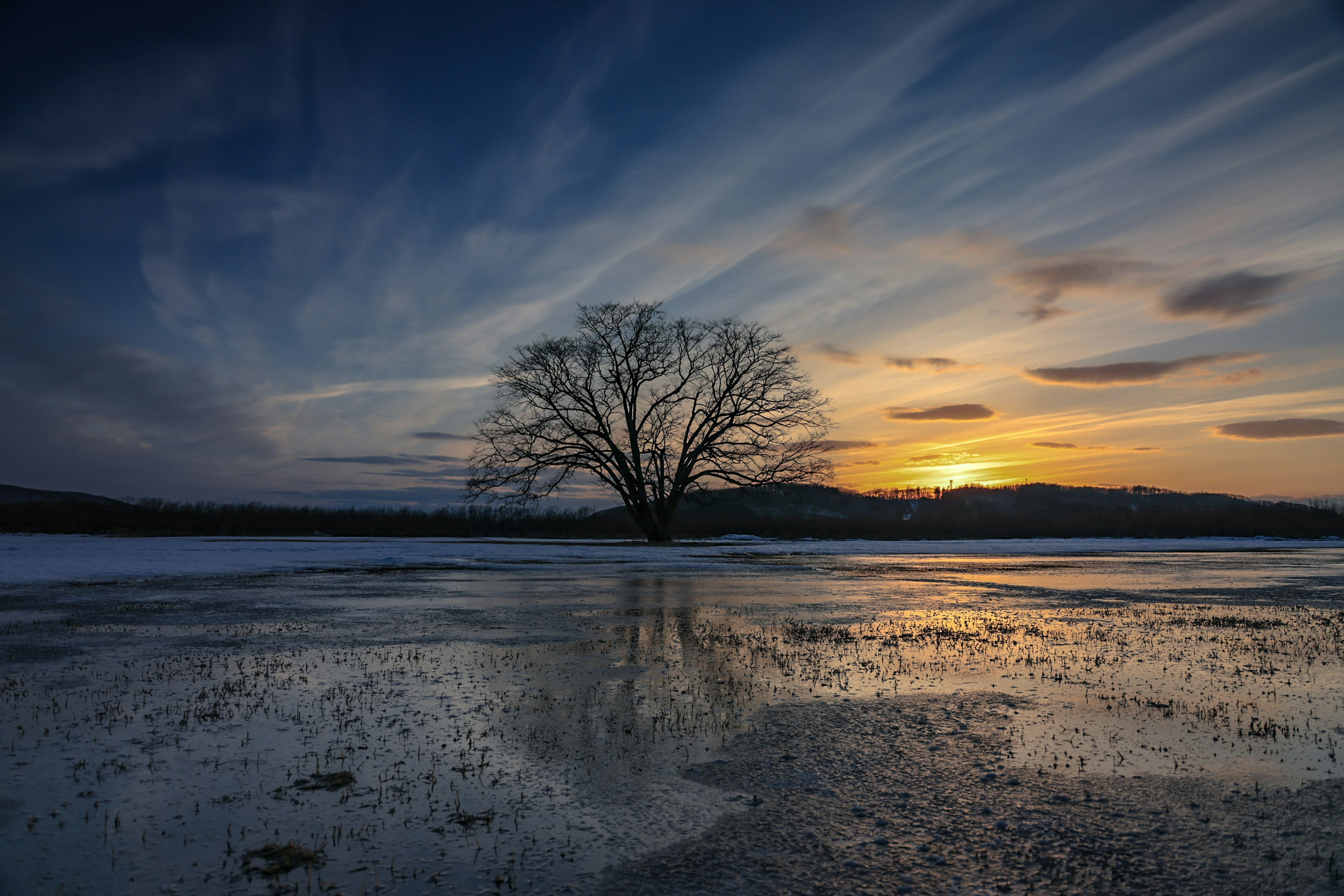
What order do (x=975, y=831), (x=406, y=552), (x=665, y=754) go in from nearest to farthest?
(x=975, y=831) → (x=665, y=754) → (x=406, y=552)

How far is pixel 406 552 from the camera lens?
106 feet

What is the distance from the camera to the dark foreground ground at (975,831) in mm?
3822

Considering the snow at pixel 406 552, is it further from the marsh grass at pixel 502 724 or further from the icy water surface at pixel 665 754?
the marsh grass at pixel 502 724

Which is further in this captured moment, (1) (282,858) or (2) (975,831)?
(2) (975,831)

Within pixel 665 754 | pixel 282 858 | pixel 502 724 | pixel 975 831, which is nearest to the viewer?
pixel 282 858

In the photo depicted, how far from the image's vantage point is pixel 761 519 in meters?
78.8

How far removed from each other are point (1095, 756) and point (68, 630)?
46.8 feet

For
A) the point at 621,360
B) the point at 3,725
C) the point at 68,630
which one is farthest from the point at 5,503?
the point at 3,725

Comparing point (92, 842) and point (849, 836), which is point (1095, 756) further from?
point (92, 842)

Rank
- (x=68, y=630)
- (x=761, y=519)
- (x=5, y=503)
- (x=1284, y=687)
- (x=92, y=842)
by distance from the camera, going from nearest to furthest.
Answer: (x=92, y=842), (x=1284, y=687), (x=68, y=630), (x=5, y=503), (x=761, y=519)

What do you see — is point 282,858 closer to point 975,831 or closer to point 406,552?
point 975,831

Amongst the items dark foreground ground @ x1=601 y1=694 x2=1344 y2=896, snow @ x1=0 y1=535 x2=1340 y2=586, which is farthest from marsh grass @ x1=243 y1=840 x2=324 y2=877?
snow @ x1=0 y1=535 x2=1340 y2=586

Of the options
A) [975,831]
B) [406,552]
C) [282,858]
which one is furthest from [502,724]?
[406,552]

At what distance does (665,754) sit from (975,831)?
2.42 m
